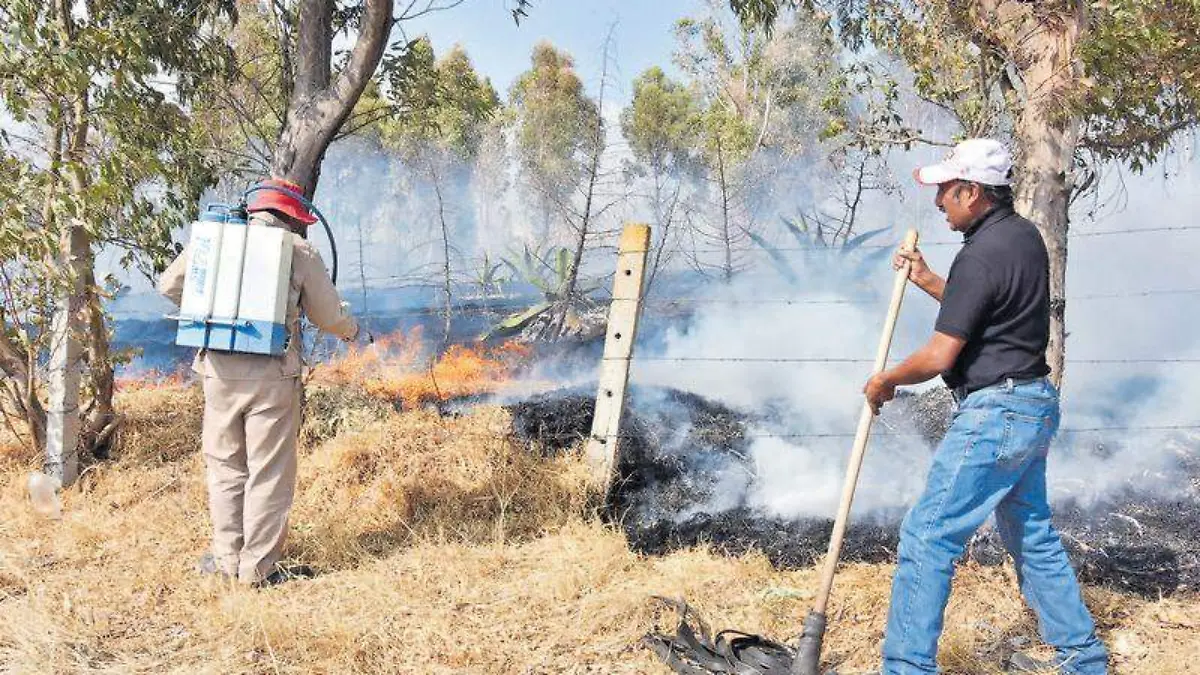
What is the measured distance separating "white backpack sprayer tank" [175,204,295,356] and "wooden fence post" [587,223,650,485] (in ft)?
6.26

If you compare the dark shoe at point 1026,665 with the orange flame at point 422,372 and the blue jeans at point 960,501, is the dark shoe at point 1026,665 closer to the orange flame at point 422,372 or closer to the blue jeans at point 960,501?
the blue jeans at point 960,501

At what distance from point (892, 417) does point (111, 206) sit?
5990 millimetres

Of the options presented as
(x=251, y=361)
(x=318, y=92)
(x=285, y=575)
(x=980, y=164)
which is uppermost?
(x=318, y=92)

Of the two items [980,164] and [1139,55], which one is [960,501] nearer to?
[980,164]

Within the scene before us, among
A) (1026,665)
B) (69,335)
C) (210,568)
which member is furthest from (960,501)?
(69,335)

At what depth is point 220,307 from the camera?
3709mm

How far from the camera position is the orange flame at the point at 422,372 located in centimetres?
821

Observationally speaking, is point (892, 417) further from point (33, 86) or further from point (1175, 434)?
point (33, 86)

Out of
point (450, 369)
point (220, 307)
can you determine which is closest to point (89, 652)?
point (220, 307)

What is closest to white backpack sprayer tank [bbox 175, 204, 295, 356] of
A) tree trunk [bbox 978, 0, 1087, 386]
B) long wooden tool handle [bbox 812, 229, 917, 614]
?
long wooden tool handle [bbox 812, 229, 917, 614]

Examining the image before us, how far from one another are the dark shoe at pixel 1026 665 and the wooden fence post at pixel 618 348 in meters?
2.43

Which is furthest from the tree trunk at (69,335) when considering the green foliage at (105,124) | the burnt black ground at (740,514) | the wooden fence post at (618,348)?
the wooden fence post at (618,348)

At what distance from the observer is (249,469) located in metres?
3.86

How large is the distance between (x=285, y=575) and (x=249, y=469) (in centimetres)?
52
